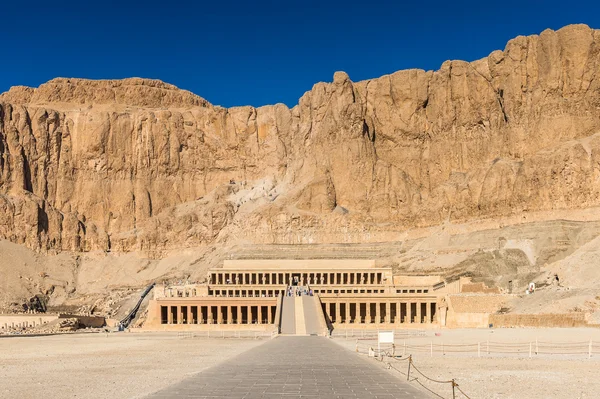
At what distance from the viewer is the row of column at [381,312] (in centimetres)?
9000

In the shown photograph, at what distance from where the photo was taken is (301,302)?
84188mm

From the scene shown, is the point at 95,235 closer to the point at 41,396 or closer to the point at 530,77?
the point at 530,77

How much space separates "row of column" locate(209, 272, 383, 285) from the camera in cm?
11662

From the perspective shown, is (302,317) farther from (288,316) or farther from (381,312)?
(381,312)

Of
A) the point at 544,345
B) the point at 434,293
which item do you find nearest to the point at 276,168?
the point at 434,293

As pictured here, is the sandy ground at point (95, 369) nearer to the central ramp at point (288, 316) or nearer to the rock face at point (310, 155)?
the central ramp at point (288, 316)

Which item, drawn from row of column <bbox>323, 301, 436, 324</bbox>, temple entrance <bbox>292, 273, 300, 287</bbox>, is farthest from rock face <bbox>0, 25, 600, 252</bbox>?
row of column <bbox>323, 301, 436, 324</bbox>

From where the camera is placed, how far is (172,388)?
2370 centimetres

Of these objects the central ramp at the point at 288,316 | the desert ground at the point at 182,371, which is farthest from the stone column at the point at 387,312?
the desert ground at the point at 182,371

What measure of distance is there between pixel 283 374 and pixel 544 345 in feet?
70.9

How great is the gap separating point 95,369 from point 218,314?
185 ft

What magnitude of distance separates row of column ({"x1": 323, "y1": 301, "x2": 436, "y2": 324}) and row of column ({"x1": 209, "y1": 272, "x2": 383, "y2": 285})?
1847cm

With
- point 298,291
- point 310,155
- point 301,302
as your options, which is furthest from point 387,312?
point 310,155

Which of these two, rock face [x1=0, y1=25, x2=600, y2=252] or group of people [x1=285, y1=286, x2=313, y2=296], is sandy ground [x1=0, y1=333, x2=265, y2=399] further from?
rock face [x1=0, y1=25, x2=600, y2=252]
